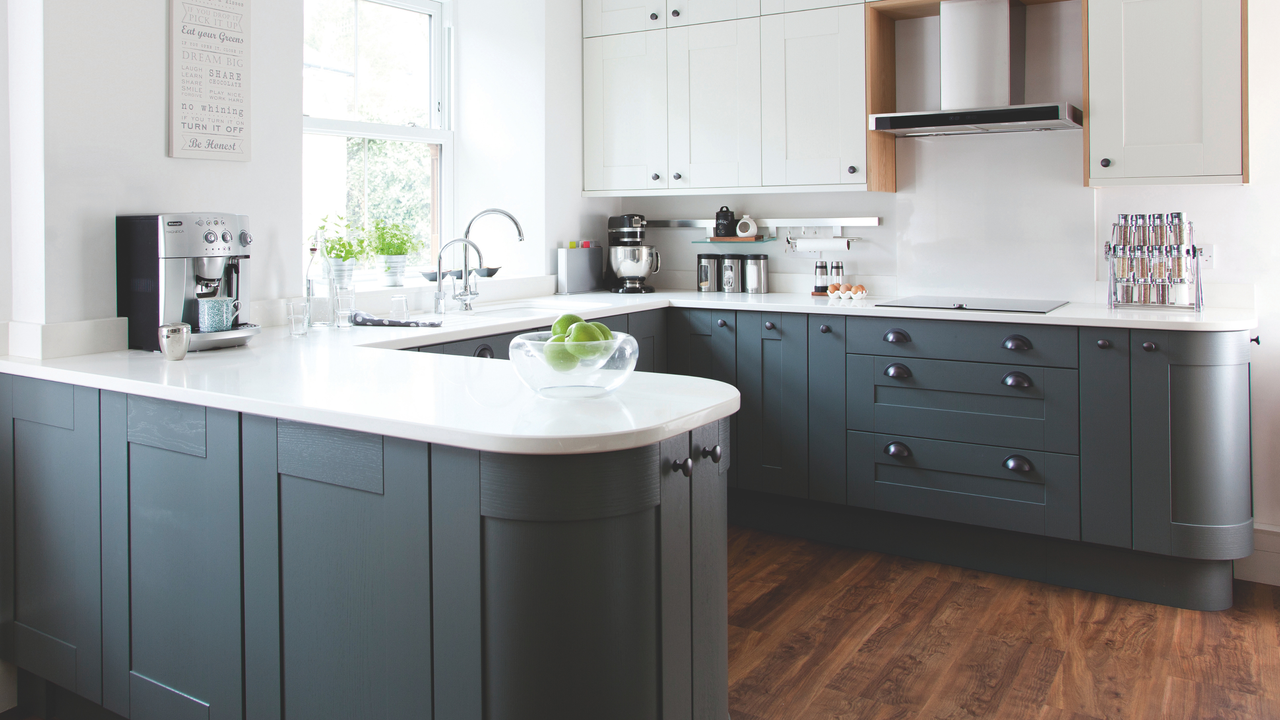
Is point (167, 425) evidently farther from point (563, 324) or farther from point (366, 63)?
point (366, 63)

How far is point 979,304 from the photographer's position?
11.4 feet

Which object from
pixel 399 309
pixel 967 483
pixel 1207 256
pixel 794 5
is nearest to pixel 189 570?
pixel 399 309

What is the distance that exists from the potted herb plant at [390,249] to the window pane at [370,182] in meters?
0.15

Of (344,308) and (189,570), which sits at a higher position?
(344,308)

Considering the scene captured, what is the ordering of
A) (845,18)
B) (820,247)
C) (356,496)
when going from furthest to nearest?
(820,247)
(845,18)
(356,496)

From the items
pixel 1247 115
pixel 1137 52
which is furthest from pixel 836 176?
pixel 1247 115

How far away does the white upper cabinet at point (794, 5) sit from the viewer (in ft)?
12.1

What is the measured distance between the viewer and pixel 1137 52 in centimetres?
312

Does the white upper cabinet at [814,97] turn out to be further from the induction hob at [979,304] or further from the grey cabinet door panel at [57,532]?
the grey cabinet door panel at [57,532]

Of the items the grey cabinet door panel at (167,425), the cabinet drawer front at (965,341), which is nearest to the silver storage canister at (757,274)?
the cabinet drawer front at (965,341)

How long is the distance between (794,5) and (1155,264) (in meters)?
1.66

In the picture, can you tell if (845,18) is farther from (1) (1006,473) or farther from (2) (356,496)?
(2) (356,496)

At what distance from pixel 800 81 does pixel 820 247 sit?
0.72m

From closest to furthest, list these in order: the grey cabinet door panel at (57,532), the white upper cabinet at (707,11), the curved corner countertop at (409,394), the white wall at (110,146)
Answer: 1. the curved corner countertop at (409,394)
2. the grey cabinet door panel at (57,532)
3. the white wall at (110,146)
4. the white upper cabinet at (707,11)
